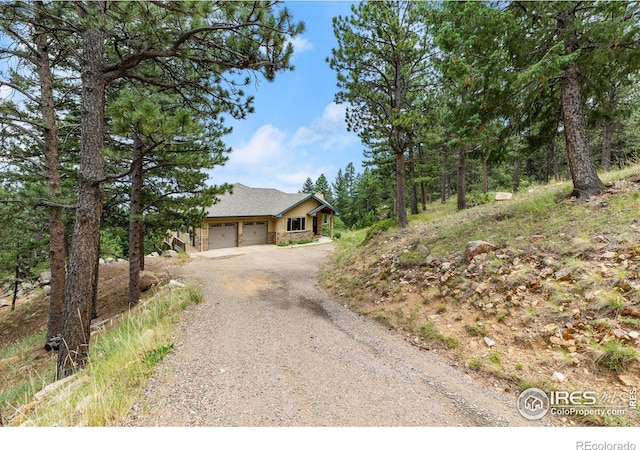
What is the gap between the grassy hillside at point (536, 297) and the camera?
2.78 metres

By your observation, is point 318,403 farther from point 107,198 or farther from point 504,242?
point 107,198

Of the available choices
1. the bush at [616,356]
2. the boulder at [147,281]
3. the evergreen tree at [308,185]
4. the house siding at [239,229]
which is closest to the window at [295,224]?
the house siding at [239,229]

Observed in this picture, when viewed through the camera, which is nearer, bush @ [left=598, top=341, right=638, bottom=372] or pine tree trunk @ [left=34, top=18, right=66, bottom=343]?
bush @ [left=598, top=341, right=638, bottom=372]

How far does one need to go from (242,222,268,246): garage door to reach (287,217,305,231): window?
196 centimetres

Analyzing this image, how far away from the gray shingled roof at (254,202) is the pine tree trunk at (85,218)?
1401cm

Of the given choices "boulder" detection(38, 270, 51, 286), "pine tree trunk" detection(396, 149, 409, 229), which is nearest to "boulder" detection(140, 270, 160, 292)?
"boulder" detection(38, 270, 51, 286)

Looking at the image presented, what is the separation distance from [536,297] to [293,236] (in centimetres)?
1875

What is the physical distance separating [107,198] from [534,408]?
35.5 feet

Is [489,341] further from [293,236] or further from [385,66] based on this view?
[293,236]

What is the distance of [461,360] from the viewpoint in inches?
137

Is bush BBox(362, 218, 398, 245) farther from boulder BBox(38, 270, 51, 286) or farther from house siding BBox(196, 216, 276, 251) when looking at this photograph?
boulder BBox(38, 270, 51, 286)

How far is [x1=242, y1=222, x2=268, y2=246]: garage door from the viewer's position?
2011 centimetres

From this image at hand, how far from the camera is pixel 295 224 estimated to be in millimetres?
22062

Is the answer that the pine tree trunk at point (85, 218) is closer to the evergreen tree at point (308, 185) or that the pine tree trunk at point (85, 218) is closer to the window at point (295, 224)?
the window at point (295, 224)
